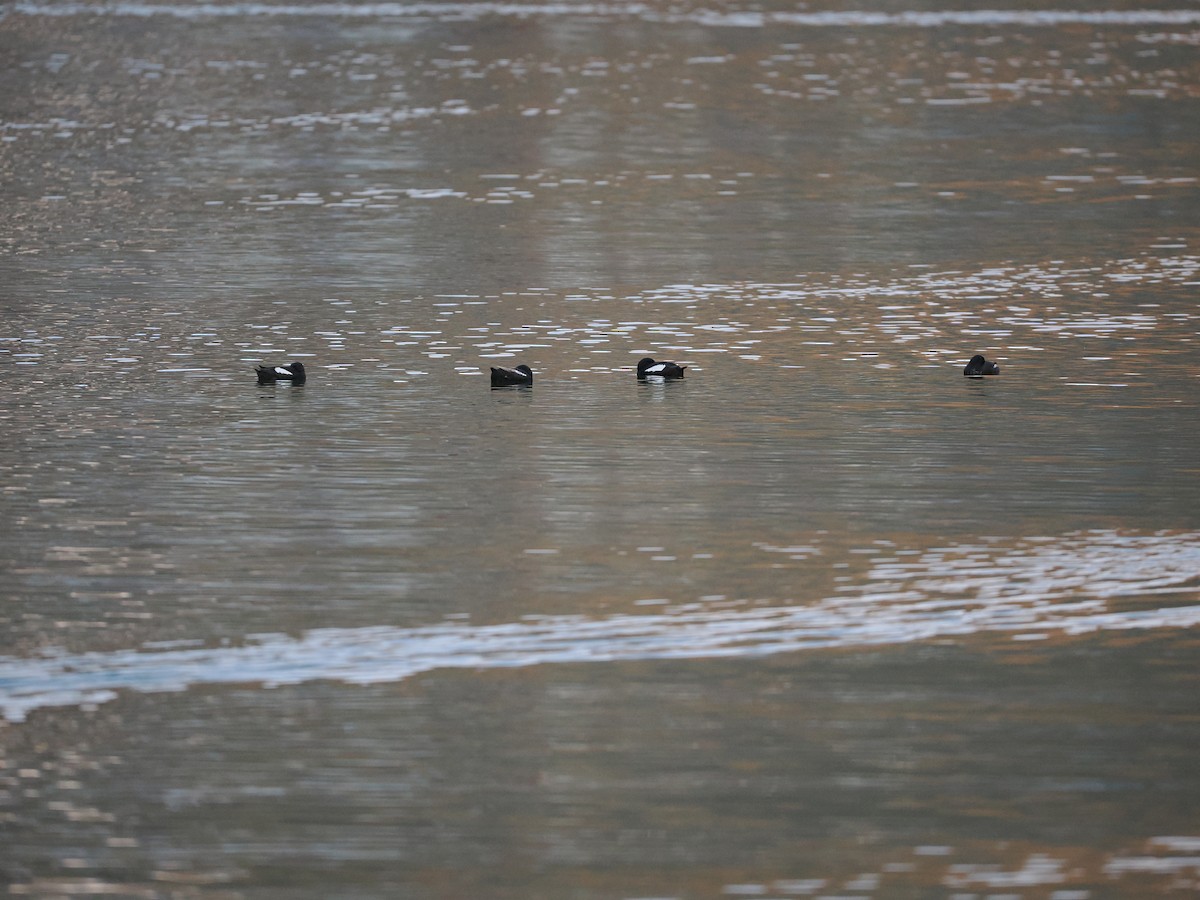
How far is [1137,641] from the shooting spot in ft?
31.2

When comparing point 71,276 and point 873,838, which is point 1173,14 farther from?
point 873,838

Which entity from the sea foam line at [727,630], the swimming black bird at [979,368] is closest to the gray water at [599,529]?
the sea foam line at [727,630]

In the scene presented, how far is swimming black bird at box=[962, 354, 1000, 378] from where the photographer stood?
15289 mm

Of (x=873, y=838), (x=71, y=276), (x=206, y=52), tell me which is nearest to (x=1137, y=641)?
(x=873, y=838)

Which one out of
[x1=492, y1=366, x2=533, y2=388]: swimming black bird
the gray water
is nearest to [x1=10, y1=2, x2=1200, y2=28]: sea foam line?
the gray water

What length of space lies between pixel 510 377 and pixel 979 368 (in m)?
2.93

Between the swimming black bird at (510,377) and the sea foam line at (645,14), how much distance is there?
34601 mm

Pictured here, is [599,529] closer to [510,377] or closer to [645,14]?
[510,377]

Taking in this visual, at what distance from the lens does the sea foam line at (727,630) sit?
903 cm

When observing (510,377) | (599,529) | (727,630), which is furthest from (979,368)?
(727,630)

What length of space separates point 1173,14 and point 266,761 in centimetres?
4619

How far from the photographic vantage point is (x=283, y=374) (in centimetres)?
1510

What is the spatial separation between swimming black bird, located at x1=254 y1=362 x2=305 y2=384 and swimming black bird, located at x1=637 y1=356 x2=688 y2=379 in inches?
82.0

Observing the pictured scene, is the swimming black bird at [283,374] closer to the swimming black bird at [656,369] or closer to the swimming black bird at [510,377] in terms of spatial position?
the swimming black bird at [510,377]
